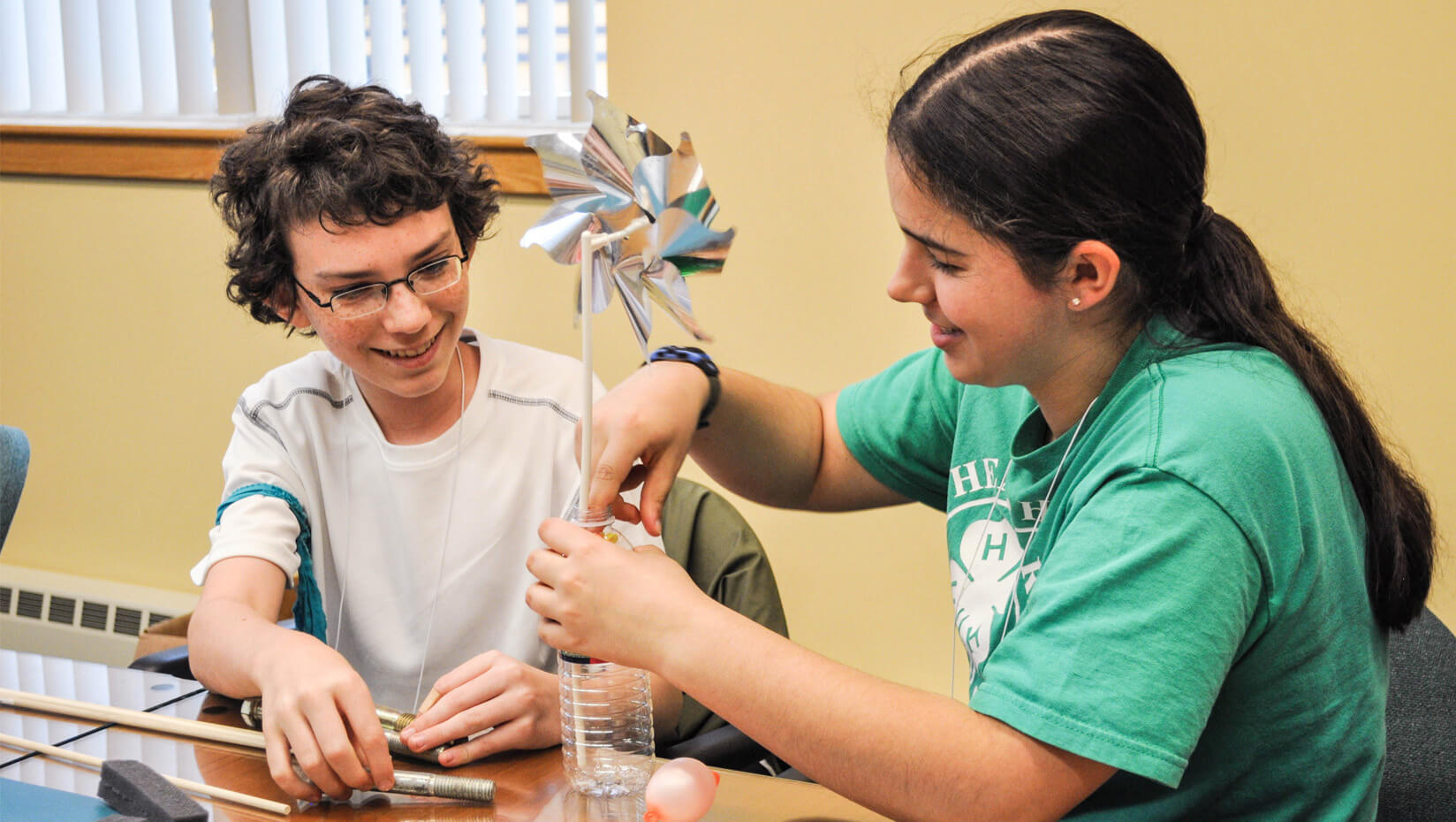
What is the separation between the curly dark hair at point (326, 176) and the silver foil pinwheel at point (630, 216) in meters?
0.50

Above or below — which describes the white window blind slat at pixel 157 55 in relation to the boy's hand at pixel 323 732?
above

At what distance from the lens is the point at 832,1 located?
202cm

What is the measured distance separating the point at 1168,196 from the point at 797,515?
139cm

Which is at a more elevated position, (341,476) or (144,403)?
(341,476)

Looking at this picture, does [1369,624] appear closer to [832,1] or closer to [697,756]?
[697,756]

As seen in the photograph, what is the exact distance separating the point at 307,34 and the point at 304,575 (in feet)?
5.28

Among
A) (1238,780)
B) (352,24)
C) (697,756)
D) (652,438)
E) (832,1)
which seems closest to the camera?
(1238,780)

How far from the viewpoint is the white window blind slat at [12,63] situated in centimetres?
289

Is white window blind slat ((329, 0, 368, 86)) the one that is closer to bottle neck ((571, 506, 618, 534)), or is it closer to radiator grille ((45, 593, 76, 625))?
radiator grille ((45, 593, 76, 625))

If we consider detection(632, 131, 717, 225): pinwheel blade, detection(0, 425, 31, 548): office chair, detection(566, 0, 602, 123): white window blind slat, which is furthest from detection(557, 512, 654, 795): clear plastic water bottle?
detection(566, 0, 602, 123): white window blind slat

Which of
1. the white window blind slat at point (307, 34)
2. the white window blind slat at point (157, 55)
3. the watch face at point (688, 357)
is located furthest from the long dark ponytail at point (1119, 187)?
the white window blind slat at point (157, 55)

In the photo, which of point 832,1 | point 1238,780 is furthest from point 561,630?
point 832,1

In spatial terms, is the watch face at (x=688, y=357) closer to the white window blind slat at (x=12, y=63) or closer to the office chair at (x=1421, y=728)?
the office chair at (x=1421, y=728)

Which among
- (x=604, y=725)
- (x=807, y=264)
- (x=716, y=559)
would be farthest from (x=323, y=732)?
(x=807, y=264)
